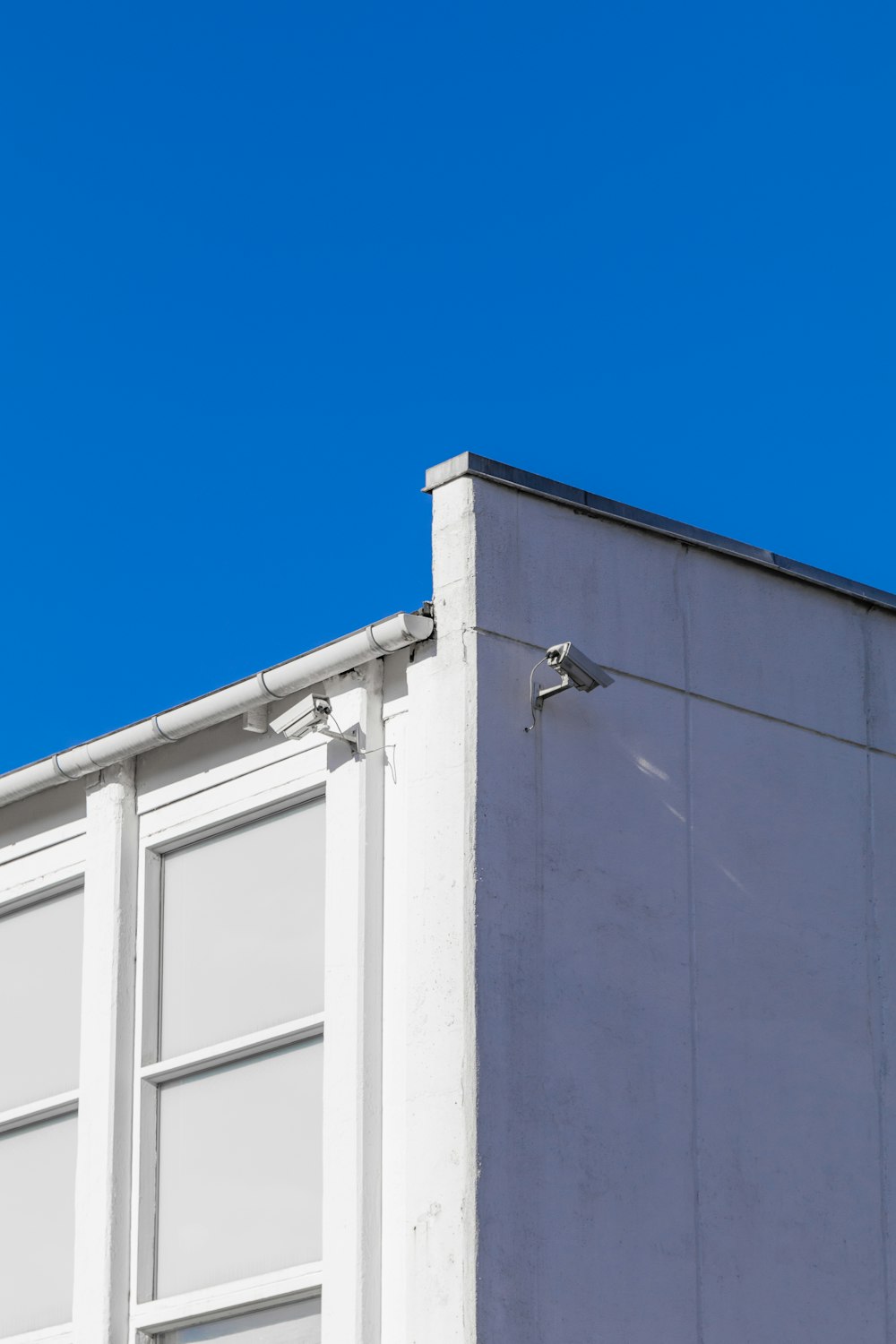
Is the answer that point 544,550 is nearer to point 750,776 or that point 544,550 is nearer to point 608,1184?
point 750,776

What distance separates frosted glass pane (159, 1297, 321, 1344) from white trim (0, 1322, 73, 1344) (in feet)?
2.14

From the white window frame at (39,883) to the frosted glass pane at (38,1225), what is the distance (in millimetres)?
61

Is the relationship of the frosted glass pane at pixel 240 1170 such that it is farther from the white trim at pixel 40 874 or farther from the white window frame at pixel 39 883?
the white trim at pixel 40 874

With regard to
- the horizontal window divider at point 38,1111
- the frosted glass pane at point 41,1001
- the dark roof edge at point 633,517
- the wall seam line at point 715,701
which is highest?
the dark roof edge at point 633,517

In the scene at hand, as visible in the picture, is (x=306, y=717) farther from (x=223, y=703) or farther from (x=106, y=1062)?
(x=106, y=1062)

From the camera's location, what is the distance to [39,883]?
40.4 feet

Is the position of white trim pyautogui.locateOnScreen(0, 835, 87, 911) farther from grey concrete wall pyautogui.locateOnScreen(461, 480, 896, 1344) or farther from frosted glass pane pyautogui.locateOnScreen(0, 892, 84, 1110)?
grey concrete wall pyautogui.locateOnScreen(461, 480, 896, 1344)

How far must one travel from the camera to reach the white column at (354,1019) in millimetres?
10109

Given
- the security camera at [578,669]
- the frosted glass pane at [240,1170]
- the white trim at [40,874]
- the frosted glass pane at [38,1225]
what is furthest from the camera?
the white trim at [40,874]

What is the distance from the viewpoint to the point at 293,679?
11.1 metres

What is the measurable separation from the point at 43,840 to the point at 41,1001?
0.85m

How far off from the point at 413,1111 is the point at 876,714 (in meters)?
3.51

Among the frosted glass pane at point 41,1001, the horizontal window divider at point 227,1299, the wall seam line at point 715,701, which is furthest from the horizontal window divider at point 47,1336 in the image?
the wall seam line at point 715,701

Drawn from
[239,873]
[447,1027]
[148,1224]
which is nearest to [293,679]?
[239,873]
